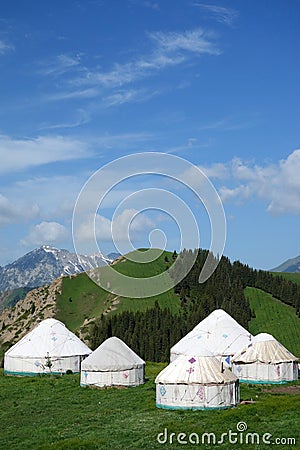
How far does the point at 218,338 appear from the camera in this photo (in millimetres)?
50156

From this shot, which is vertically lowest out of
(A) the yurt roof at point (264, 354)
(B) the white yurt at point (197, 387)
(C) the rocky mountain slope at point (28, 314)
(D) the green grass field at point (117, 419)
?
(D) the green grass field at point (117, 419)

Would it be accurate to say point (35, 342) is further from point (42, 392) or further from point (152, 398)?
point (152, 398)

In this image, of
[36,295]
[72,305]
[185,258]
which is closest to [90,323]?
[72,305]

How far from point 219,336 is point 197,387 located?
21151 millimetres

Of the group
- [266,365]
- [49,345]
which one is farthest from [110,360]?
[49,345]

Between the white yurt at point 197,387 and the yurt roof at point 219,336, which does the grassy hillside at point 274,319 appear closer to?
the yurt roof at point 219,336

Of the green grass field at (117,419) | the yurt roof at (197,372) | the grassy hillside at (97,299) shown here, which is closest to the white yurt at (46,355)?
the green grass field at (117,419)

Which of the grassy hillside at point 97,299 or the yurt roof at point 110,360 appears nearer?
the yurt roof at point 110,360

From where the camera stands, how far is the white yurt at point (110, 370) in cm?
3812

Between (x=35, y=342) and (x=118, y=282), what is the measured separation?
3608 inches

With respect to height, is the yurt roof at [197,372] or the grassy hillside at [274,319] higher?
the grassy hillside at [274,319]

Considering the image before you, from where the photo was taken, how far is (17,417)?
2941cm

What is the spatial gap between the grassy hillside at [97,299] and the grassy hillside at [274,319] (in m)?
14.9

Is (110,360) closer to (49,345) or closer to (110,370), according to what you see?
(110,370)
